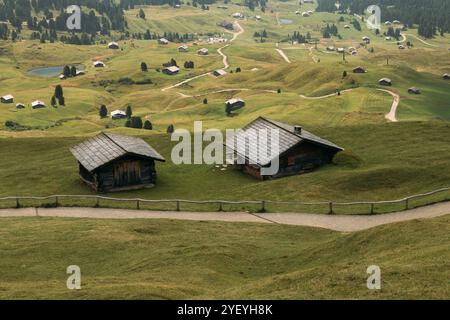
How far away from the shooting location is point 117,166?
58.3 m

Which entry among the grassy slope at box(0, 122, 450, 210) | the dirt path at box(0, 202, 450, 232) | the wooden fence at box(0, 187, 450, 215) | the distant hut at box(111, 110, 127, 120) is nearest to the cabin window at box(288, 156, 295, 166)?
the grassy slope at box(0, 122, 450, 210)

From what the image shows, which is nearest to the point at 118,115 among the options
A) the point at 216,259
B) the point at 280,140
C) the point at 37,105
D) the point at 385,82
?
the point at 37,105

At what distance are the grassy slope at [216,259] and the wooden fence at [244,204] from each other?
5.67 meters

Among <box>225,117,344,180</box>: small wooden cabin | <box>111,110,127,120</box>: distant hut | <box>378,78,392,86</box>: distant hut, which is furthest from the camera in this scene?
<box>378,78,392,86</box>: distant hut

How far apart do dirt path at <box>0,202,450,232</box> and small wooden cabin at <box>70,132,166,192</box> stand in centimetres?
954

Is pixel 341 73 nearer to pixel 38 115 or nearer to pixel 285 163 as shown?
pixel 38 115

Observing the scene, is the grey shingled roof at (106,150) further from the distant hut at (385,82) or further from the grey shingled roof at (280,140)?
the distant hut at (385,82)

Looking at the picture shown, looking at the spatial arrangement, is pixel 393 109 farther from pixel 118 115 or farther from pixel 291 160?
A: pixel 291 160

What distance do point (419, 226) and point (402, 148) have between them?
33275mm

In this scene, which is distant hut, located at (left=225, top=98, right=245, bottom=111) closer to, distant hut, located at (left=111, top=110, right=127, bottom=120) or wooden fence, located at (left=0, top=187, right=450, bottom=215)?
distant hut, located at (left=111, top=110, right=127, bottom=120)

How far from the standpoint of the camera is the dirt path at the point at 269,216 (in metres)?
42.7

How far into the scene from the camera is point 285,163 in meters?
61.5

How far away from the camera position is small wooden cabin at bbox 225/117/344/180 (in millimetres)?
60750

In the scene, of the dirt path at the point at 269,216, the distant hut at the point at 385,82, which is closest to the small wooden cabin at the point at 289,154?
the dirt path at the point at 269,216
